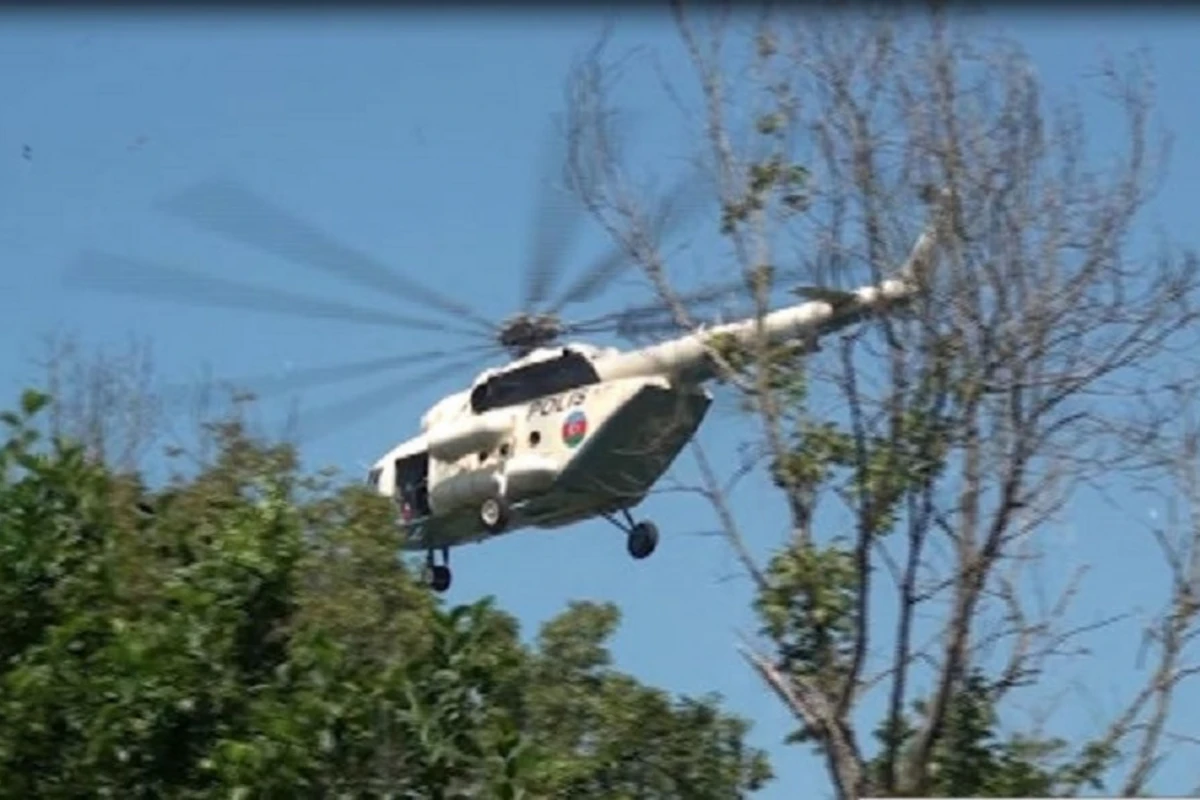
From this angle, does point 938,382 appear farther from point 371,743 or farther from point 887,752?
point 371,743

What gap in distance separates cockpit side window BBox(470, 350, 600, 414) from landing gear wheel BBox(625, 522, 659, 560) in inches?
221

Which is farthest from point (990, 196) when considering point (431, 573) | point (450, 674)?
point (431, 573)

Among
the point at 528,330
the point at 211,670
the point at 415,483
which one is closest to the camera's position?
the point at 211,670

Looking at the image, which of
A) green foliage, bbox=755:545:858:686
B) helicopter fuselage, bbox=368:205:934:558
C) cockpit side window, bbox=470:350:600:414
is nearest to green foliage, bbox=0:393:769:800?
green foliage, bbox=755:545:858:686

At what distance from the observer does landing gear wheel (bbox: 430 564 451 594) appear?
75.5 ft

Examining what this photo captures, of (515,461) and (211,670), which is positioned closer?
(211,670)

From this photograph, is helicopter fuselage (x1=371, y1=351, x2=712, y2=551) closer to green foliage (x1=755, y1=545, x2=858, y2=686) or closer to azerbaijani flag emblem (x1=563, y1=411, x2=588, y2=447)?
azerbaijani flag emblem (x1=563, y1=411, x2=588, y2=447)

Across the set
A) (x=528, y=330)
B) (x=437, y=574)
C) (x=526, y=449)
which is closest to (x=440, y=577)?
(x=437, y=574)

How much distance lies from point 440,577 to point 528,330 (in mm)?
5606

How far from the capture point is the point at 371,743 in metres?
12.7

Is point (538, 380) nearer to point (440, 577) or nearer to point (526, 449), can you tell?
point (526, 449)

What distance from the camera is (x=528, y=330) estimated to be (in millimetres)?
29297

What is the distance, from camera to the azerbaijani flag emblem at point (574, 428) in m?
29.5

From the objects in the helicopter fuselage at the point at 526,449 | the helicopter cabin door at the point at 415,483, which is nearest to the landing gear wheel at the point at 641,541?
the helicopter fuselage at the point at 526,449
